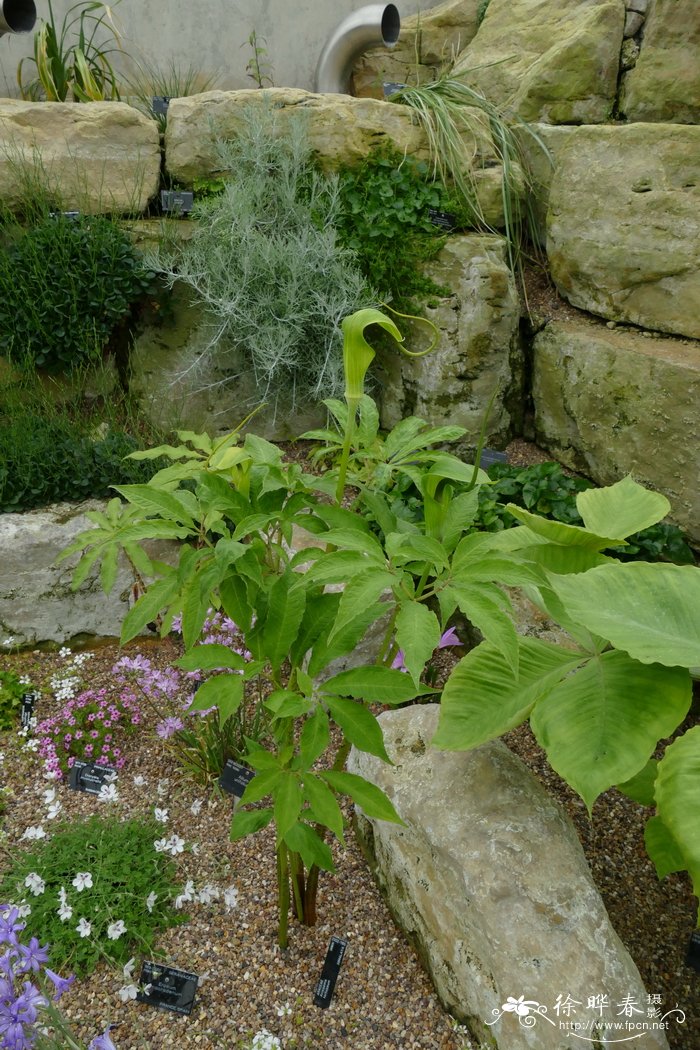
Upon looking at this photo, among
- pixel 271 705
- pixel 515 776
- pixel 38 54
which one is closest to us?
pixel 271 705

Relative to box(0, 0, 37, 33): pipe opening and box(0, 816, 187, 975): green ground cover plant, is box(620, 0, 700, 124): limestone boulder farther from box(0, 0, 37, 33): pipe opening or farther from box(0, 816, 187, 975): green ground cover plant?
box(0, 816, 187, 975): green ground cover plant

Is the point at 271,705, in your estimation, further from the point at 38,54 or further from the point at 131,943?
the point at 38,54

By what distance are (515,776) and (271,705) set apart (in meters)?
0.83

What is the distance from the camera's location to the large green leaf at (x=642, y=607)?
1327 millimetres

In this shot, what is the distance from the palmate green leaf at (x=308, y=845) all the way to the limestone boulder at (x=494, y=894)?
0.37 meters

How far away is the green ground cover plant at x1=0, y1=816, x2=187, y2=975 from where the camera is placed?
71.1 inches

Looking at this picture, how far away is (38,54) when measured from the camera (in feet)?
15.3

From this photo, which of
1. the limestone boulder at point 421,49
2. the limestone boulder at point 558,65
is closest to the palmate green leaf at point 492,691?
the limestone boulder at point 558,65

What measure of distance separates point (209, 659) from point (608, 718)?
2.59 ft

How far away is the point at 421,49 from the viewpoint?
6.05m

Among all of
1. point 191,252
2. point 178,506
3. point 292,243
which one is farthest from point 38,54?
point 178,506

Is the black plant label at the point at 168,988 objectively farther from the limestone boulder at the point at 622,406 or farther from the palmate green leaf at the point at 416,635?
the limestone boulder at the point at 622,406

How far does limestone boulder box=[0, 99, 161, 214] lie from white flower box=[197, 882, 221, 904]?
3265 millimetres

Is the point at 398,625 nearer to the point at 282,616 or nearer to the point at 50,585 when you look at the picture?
the point at 282,616
